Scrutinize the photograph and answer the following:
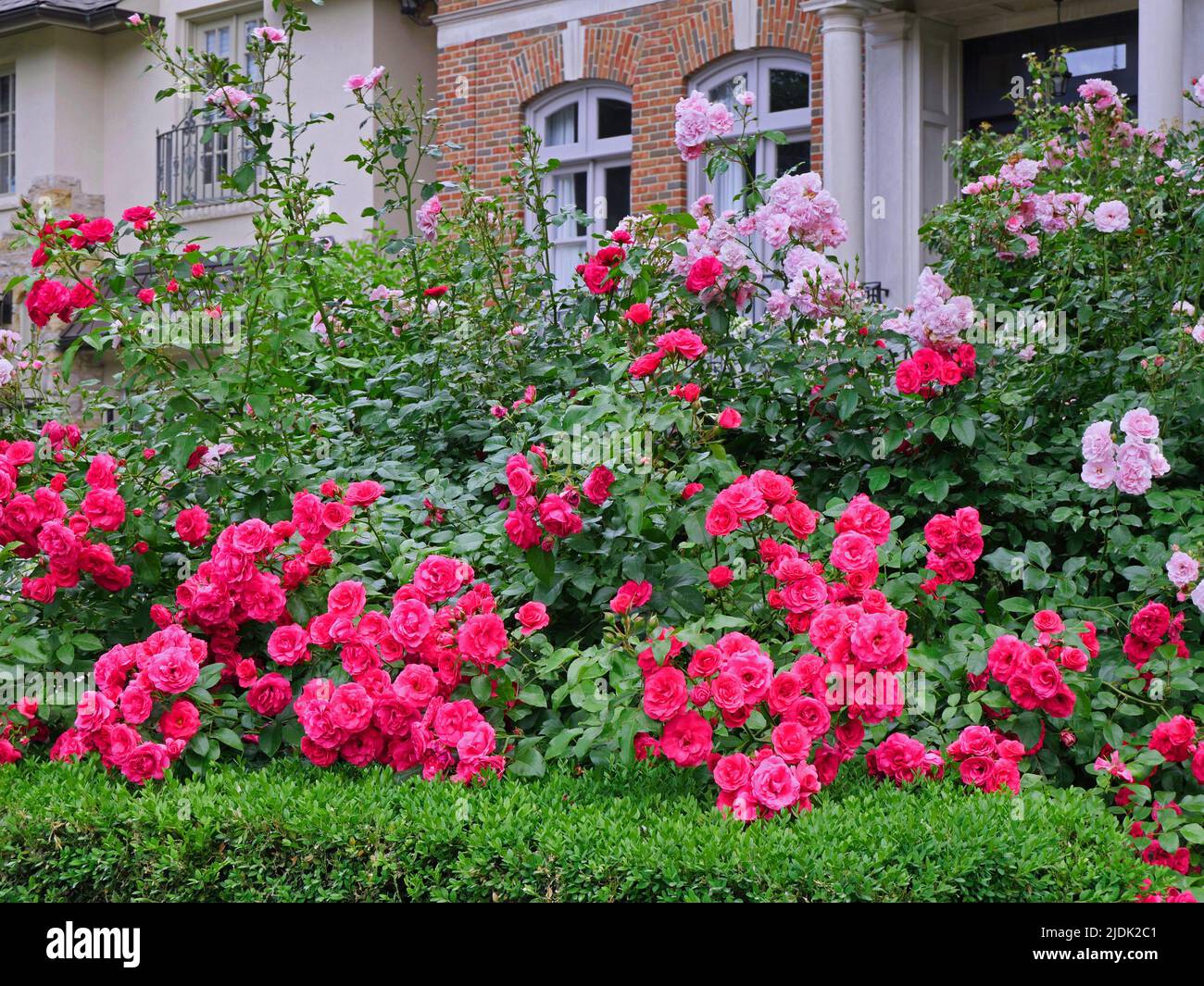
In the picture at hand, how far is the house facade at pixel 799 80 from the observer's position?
32.3 ft

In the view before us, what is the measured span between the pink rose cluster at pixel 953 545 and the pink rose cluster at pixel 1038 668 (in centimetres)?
36

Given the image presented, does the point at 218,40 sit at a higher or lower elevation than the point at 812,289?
higher

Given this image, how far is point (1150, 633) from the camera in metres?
3.39

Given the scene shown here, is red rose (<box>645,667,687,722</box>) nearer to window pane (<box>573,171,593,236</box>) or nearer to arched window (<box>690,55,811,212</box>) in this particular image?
arched window (<box>690,55,811,212</box>)

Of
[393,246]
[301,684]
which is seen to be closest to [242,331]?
[393,246]

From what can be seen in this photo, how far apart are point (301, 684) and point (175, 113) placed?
1539 cm

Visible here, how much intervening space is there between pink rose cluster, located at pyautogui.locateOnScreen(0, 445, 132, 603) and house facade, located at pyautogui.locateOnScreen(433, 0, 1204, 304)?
5929 millimetres

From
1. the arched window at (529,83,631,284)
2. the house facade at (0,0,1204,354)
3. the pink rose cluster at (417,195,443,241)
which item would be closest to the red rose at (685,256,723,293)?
the house facade at (0,0,1204,354)

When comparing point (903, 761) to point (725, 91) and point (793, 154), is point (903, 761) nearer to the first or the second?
point (793, 154)

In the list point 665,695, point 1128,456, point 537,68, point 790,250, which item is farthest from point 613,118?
point 665,695

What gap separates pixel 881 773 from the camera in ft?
10.3

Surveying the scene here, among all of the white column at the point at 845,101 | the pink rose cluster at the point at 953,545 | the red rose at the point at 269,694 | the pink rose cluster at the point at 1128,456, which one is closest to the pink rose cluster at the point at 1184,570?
the pink rose cluster at the point at 1128,456

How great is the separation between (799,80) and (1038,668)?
8.88 m

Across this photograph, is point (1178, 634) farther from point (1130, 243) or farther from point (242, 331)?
point (242, 331)
